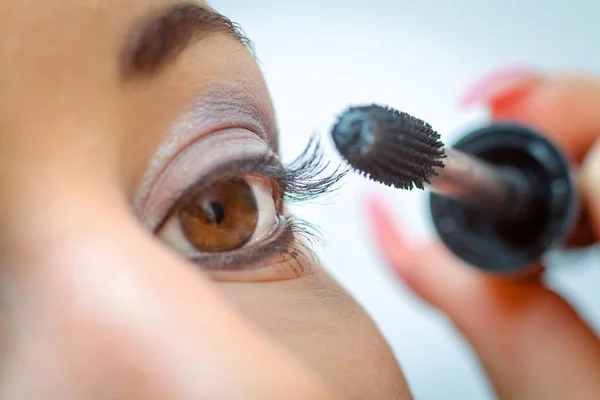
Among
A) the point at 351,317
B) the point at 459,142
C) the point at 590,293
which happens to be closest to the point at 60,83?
the point at 351,317

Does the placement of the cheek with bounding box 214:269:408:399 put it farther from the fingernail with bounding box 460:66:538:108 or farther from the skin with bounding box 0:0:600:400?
the fingernail with bounding box 460:66:538:108

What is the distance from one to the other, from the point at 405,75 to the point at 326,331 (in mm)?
309

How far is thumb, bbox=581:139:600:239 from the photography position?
1.38ft

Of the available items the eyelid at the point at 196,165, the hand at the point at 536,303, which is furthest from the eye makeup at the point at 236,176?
the hand at the point at 536,303

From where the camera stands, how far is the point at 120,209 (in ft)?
0.73

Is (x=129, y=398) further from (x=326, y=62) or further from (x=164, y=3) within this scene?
(x=326, y=62)

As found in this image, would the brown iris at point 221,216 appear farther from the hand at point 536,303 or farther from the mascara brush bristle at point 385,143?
the hand at point 536,303

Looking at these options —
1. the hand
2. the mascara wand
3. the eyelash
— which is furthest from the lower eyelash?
the hand

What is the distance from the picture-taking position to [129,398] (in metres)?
0.19

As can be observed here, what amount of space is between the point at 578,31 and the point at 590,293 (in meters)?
0.28

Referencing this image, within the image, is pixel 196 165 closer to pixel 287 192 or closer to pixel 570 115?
pixel 287 192

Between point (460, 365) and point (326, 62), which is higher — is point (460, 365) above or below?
below

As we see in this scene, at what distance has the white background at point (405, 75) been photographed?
1.12 ft

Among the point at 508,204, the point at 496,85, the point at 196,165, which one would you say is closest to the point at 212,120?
the point at 196,165
